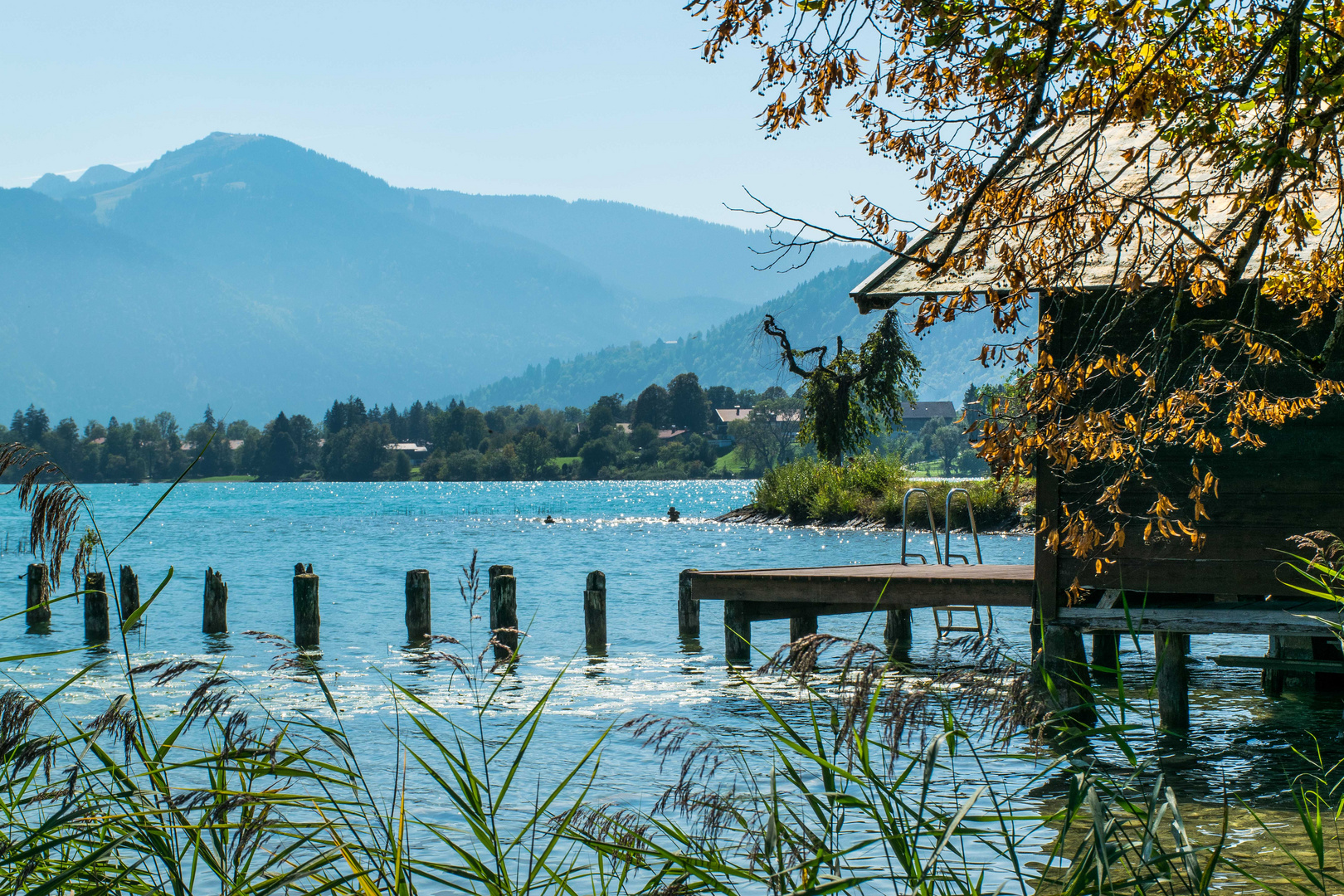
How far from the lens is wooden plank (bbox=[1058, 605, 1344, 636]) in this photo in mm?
7441

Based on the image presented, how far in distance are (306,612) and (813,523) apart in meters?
35.1

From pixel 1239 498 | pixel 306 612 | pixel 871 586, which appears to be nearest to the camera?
pixel 1239 498

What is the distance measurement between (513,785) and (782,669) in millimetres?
5382

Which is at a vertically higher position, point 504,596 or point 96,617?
point 504,596

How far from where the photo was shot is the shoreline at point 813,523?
42.1m

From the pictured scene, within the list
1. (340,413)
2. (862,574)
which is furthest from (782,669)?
(340,413)

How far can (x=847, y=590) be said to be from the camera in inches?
423

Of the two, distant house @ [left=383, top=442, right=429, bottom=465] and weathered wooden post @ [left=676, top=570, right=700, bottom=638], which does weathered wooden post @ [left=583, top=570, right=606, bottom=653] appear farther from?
distant house @ [left=383, top=442, right=429, bottom=465]

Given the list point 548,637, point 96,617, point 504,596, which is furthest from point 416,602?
point 96,617

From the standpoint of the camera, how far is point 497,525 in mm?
59031

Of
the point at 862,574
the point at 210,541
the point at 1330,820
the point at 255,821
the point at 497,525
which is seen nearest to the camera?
the point at 255,821

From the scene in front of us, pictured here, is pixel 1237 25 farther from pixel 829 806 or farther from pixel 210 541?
pixel 210 541

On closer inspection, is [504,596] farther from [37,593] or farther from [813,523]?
[813,523]

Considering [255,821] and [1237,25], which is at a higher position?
[1237,25]
